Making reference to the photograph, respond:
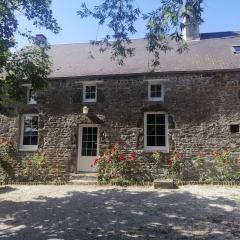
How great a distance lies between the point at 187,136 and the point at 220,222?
647 centimetres

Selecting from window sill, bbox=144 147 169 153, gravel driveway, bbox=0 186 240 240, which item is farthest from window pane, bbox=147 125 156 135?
gravel driveway, bbox=0 186 240 240

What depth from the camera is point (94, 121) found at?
15055 millimetres

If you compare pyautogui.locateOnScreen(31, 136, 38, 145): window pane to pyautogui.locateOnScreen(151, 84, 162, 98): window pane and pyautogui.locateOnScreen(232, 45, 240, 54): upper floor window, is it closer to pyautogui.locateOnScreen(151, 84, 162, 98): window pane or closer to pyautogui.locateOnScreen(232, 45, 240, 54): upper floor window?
pyautogui.locateOnScreen(151, 84, 162, 98): window pane

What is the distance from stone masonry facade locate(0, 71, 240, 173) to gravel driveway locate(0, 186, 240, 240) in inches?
100

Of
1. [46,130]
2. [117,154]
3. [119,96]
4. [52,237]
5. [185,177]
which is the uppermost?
[119,96]

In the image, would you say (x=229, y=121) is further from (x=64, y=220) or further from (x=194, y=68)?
(x=64, y=220)

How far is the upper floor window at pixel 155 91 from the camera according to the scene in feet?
49.1

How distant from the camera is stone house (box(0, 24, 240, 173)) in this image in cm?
1424

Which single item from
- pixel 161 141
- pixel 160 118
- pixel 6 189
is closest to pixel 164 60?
pixel 160 118

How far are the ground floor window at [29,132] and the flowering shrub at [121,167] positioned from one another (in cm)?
326

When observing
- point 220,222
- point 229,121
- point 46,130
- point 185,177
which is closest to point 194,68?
point 229,121

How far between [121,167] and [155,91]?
3.56 metres

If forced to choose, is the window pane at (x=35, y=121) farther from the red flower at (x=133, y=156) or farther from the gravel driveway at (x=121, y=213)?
the red flower at (x=133, y=156)

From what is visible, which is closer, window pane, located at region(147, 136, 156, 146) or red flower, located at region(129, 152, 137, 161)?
red flower, located at region(129, 152, 137, 161)
